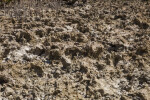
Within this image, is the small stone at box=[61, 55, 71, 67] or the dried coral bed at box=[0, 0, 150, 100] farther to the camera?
the small stone at box=[61, 55, 71, 67]

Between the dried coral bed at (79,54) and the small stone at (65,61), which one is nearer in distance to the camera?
the dried coral bed at (79,54)

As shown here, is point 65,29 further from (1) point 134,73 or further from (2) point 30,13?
(1) point 134,73

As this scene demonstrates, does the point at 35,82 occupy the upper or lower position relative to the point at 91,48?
lower

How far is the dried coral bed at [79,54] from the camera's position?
3572 millimetres

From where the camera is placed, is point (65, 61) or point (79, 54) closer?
point (65, 61)

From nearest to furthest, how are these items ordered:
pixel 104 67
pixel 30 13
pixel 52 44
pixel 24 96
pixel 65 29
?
pixel 24 96
pixel 104 67
pixel 52 44
pixel 65 29
pixel 30 13

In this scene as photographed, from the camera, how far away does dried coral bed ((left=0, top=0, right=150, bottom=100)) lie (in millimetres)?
3572

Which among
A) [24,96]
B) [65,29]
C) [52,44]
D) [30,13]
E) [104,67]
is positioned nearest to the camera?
[24,96]

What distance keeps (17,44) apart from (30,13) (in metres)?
1.16

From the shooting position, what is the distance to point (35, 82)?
372 cm

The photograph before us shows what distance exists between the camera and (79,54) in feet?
13.6

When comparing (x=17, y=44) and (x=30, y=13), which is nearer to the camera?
(x=17, y=44)

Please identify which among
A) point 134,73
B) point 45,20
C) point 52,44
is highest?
point 45,20

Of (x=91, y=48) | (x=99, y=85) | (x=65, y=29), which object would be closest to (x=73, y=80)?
(x=99, y=85)
